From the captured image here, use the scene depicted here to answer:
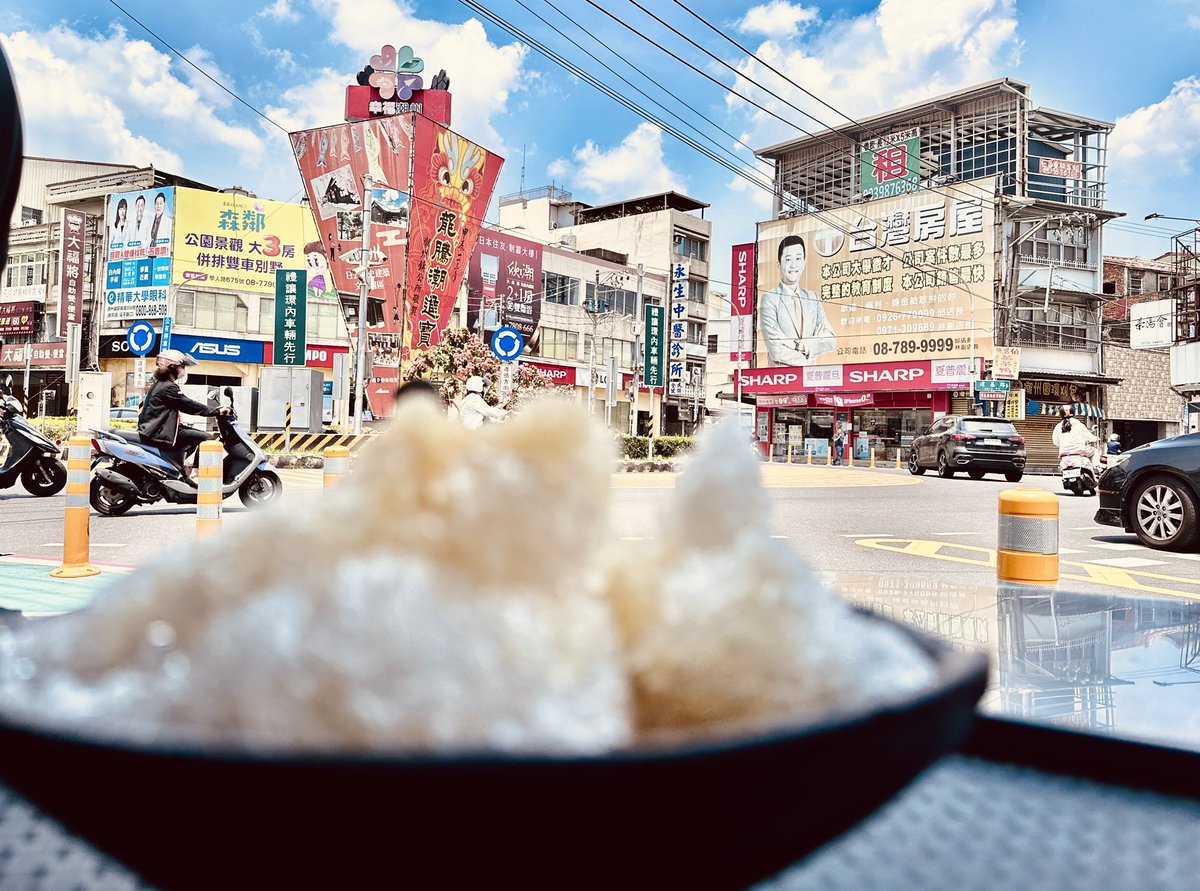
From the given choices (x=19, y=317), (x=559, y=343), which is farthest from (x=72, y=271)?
(x=559, y=343)

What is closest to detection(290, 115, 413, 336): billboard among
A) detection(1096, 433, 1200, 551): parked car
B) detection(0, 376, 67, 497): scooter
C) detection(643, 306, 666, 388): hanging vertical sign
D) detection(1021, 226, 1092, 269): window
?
detection(0, 376, 67, 497): scooter

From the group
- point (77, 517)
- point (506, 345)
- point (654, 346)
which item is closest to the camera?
point (77, 517)

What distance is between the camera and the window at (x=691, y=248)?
41.3m

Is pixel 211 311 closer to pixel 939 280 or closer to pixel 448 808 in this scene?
pixel 939 280

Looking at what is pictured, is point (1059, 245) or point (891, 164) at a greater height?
point (891, 164)

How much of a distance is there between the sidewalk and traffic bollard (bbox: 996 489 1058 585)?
3314 mm

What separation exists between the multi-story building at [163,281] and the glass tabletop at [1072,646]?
89.7 ft

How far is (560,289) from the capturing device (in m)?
34.1

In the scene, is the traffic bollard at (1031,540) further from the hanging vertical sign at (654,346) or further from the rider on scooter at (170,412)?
the hanging vertical sign at (654,346)

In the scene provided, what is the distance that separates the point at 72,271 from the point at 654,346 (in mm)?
21155

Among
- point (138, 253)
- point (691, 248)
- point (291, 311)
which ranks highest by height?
point (691, 248)

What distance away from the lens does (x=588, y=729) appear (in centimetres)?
37

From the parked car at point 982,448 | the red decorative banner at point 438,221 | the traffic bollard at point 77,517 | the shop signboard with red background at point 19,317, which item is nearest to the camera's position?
the traffic bollard at point 77,517

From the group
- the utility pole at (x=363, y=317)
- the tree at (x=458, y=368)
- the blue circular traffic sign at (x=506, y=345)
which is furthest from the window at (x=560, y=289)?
the blue circular traffic sign at (x=506, y=345)
